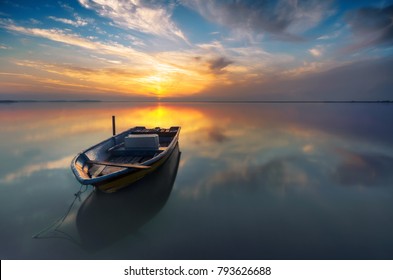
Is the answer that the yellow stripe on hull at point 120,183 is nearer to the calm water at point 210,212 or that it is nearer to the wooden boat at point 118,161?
the wooden boat at point 118,161

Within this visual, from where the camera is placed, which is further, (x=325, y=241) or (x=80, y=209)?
(x=80, y=209)

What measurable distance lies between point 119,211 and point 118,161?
4538mm

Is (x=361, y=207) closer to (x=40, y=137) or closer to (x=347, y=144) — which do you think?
(x=347, y=144)

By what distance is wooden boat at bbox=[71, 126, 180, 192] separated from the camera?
9328mm

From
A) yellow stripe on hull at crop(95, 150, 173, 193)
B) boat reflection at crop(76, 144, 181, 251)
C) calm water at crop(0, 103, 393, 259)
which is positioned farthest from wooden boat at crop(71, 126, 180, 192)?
calm water at crop(0, 103, 393, 259)

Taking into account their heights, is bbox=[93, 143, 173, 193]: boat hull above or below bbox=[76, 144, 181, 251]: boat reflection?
above

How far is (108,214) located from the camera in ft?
30.2

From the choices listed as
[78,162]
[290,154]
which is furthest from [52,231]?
[290,154]

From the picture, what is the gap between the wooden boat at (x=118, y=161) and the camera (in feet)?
30.6

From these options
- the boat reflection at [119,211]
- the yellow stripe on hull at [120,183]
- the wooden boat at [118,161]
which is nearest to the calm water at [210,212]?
the boat reflection at [119,211]

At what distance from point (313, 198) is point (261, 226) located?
427 cm

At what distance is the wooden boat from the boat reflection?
757mm

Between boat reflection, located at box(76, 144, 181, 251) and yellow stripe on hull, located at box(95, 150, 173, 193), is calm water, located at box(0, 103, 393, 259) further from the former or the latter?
yellow stripe on hull, located at box(95, 150, 173, 193)

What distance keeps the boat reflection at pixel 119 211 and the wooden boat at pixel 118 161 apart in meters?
0.76
